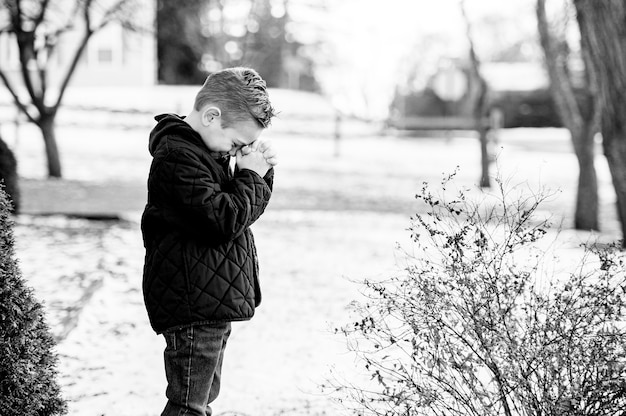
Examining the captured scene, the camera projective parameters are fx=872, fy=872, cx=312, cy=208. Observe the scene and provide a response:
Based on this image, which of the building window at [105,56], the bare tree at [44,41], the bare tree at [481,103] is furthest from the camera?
the building window at [105,56]

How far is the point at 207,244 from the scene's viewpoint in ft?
8.93

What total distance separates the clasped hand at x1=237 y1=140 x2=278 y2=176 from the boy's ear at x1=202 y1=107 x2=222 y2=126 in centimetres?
14

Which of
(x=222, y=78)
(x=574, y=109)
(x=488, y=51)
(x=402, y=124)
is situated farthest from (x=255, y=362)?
(x=488, y=51)

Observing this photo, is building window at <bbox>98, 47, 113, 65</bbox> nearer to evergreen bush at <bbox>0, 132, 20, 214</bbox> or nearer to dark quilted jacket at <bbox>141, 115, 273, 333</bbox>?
evergreen bush at <bbox>0, 132, 20, 214</bbox>

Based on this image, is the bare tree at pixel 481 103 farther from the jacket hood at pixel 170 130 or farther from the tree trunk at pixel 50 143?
the jacket hood at pixel 170 130

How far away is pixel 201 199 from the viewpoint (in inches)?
104

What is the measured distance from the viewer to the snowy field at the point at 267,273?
4.32 metres

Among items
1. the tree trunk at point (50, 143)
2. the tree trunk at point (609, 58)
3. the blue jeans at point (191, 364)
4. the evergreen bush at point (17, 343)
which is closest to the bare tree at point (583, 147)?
the tree trunk at point (609, 58)

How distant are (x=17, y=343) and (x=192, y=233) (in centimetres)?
71

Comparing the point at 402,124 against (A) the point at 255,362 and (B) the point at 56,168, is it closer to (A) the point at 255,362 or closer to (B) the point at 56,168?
(B) the point at 56,168

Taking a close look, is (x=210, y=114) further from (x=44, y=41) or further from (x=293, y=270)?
(x=44, y=41)

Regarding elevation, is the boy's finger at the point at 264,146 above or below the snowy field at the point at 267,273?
above

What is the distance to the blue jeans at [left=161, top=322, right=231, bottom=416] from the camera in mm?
2736

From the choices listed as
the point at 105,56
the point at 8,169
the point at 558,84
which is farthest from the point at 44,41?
the point at 105,56
